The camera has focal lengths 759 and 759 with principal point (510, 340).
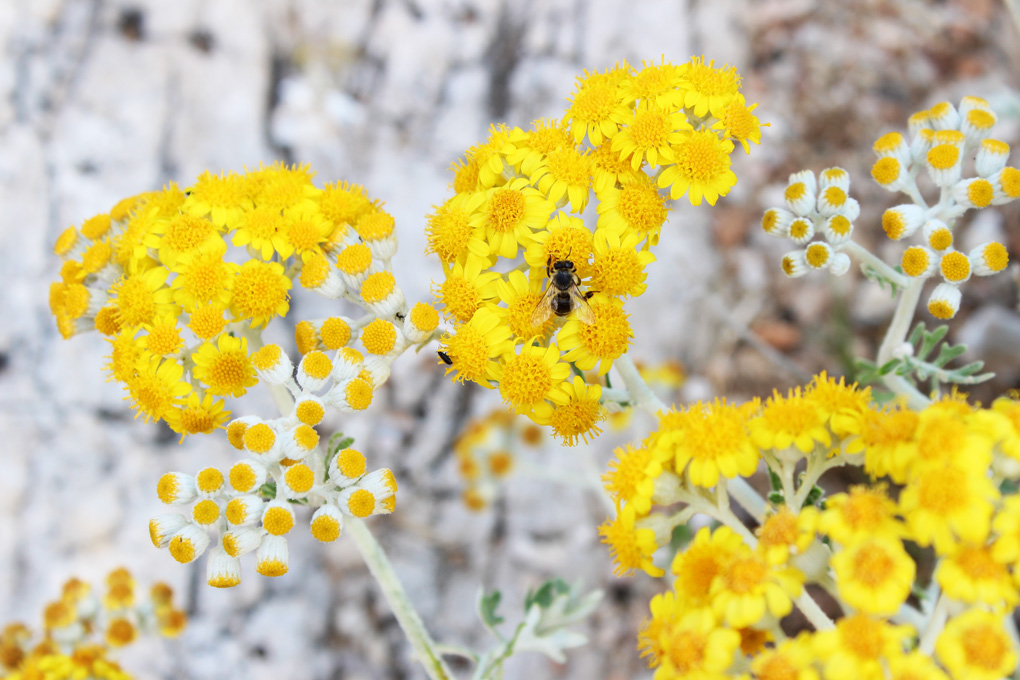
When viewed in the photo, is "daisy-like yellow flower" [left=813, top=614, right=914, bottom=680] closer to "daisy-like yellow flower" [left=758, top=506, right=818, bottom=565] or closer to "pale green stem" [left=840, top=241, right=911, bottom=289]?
"daisy-like yellow flower" [left=758, top=506, right=818, bottom=565]

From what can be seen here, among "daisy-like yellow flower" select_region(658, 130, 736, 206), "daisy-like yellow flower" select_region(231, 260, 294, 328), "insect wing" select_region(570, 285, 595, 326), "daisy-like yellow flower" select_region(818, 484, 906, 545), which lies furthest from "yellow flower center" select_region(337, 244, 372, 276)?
"daisy-like yellow flower" select_region(818, 484, 906, 545)

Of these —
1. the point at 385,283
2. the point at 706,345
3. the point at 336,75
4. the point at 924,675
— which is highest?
the point at 336,75

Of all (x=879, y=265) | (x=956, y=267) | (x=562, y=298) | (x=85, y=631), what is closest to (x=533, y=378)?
(x=562, y=298)

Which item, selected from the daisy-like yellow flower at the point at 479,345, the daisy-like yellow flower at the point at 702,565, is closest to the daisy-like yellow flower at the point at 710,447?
the daisy-like yellow flower at the point at 702,565

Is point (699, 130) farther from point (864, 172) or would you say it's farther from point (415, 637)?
point (864, 172)

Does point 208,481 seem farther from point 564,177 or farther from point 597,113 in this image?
point 597,113

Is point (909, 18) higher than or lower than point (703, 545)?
higher

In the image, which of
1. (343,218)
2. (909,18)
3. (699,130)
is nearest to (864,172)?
(909,18)
